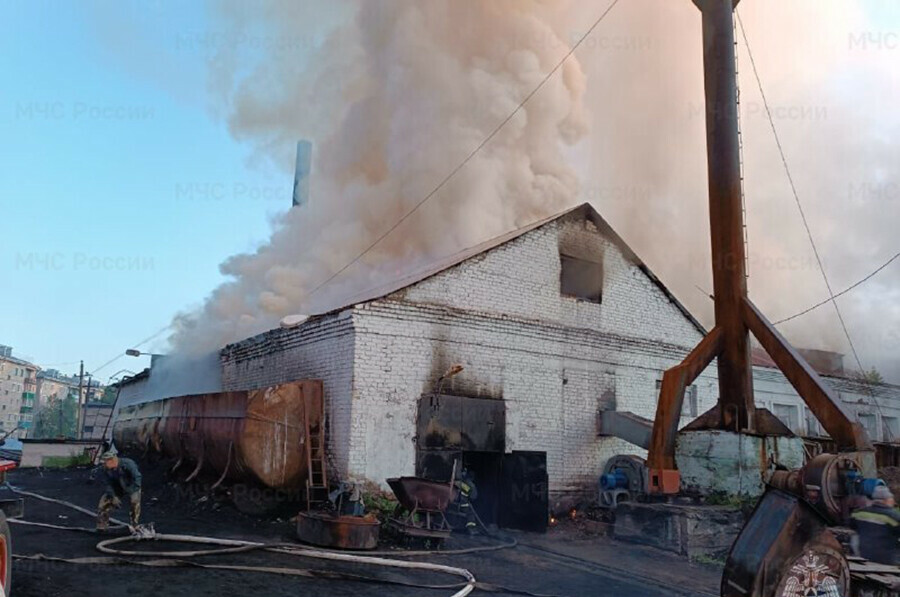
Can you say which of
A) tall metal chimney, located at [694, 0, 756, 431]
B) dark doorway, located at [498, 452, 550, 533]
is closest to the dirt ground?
dark doorway, located at [498, 452, 550, 533]

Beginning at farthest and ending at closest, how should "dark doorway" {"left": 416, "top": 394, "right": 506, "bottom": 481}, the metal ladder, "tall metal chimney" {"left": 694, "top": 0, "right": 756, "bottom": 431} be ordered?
"tall metal chimney" {"left": 694, "top": 0, "right": 756, "bottom": 431}
"dark doorway" {"left": 416, "top": 394, "right": 506, "bottom": 481}
the metal ladder

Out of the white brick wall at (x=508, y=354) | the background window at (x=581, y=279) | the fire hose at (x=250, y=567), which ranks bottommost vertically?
the fire hose at (x=250, y=567)

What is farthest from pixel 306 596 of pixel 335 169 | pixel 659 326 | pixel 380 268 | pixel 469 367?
pixel 335 169

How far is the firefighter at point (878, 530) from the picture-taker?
5.91 metres

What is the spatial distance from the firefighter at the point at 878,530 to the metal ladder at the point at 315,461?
7908 mm

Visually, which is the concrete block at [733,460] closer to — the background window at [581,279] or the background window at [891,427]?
the background window at [581,279]

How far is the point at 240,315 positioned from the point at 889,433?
86.7 ft

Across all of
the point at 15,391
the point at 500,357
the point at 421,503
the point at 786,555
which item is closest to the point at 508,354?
the point at 500,357

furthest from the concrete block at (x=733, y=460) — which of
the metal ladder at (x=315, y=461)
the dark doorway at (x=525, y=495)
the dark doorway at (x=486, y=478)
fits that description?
the metal ladder at (x=315, y=461)

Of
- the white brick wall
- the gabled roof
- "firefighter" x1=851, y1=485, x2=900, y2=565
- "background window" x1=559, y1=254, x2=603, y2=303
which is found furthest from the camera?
"background window" x1=559, y1=254, x2=603, y2=303

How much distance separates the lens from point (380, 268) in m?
19.7

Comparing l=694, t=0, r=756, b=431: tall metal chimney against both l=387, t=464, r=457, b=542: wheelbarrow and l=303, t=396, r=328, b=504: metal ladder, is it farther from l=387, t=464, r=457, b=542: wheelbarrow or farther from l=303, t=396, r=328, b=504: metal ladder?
l=303, t=396, r=328, b=504: metal ladder

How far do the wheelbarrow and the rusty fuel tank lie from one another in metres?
2.26

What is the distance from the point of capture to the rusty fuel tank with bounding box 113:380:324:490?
36.3 ft
